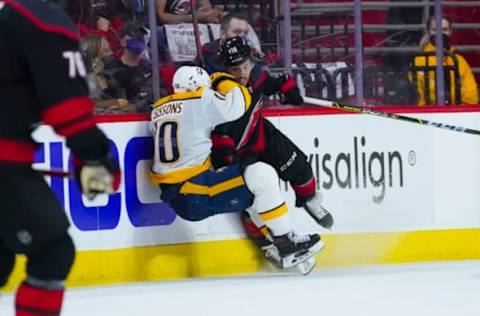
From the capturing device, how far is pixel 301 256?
220 inches

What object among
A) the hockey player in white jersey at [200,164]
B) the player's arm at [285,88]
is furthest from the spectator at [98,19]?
the player's arm at [285,88]

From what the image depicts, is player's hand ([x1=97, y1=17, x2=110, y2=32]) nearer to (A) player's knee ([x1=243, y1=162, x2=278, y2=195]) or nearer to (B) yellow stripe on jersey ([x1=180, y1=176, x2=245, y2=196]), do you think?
(B) yellow stripe on jersey ([x1=180, y1=176, x2=245, y2=196])

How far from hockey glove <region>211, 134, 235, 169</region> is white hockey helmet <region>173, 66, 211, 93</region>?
29 centimetres

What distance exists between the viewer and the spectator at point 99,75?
546cm

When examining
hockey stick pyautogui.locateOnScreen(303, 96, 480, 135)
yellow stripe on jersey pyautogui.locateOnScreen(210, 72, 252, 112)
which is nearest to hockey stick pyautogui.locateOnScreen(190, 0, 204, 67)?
yellow stripe on jersey pyautogui.locateOnScreen(210, 72, 252, 112)

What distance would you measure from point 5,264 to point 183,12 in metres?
2.81

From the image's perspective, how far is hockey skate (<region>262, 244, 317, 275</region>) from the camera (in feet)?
18.4

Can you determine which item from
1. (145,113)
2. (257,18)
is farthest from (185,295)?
(257,18)

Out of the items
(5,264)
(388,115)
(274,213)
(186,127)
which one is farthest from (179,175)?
(5,264)

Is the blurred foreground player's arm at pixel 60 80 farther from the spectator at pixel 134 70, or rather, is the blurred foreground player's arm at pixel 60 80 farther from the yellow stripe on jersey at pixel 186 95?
the spectator at pixel 134 70

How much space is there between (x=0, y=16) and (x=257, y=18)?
3.09 meters

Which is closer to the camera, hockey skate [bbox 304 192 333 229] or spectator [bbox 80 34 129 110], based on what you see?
spectator [bbox 80 34 129 110]

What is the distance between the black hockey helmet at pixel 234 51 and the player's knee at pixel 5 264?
269 cm

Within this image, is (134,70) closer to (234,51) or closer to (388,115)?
A: (234,51)
